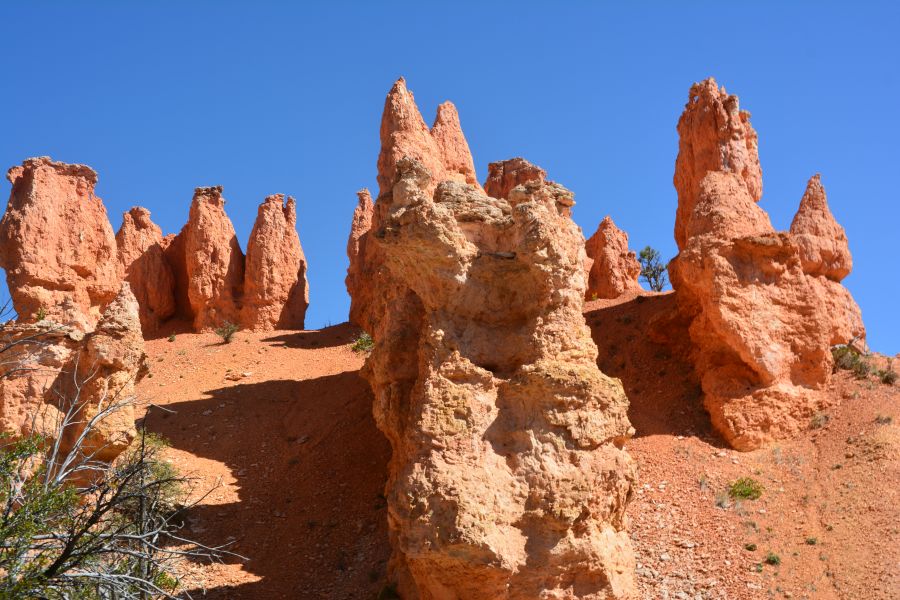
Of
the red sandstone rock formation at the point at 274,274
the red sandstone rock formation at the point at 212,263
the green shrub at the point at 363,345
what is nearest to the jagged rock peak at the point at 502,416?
the green shrub at the point at 363,345

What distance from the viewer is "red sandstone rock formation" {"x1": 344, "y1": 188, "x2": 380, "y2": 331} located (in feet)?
94.1

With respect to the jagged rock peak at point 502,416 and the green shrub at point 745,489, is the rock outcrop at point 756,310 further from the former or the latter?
the jagged rock peak at point 502,416

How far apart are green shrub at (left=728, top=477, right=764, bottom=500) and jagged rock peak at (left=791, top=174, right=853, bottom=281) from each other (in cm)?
808

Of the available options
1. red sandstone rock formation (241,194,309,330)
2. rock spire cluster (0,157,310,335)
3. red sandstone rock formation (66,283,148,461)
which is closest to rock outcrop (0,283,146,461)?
red sandstone rock formation (66,283,148,461)

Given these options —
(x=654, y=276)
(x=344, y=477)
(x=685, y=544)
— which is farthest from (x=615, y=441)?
(x=654, y=276)

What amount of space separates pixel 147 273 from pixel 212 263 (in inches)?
119

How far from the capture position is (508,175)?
31.2 meters

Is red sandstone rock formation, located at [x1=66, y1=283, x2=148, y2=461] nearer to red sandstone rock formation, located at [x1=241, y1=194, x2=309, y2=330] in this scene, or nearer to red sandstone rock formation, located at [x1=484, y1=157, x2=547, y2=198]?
red sandstone rock formation, located at [x1=241, y1=194, x2=309, y2=330]

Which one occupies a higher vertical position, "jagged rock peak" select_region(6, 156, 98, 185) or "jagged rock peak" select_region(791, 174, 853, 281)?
"jagged rock peak" select_region(6, 156, 98, 185)

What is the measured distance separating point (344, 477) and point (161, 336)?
16.2m

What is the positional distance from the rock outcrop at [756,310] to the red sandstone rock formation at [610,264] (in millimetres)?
8001

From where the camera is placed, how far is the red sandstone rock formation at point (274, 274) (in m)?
32.2

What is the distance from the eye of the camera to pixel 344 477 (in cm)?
1894

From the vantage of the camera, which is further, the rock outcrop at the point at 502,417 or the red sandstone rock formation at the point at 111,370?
the red sandstone rock formation at the point at 111,370
